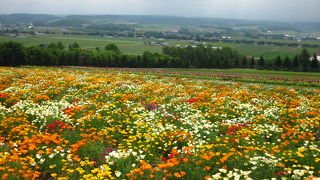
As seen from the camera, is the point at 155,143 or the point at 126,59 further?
the point at 126,59

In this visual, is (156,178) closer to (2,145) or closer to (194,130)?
(194,130)

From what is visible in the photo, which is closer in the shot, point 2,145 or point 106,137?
point 2,145

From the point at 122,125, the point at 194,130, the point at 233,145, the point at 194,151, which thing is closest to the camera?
the point at 194,151

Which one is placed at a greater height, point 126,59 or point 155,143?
point 155,143

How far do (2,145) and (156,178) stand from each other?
211 inches

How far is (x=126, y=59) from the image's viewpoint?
108 m

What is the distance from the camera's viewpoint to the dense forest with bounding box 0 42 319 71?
77938 mm

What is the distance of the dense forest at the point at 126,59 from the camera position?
256 feet

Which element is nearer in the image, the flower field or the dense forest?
the flower field

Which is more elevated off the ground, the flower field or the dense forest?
the flower field

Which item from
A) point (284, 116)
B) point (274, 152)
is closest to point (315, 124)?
point (284, 116)

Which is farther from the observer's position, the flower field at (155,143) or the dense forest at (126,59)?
the dense forest at (126,59)

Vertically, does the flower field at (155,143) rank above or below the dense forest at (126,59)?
above

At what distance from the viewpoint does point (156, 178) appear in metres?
6.31
